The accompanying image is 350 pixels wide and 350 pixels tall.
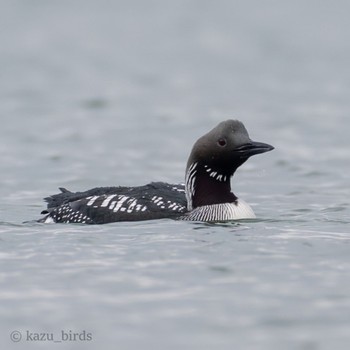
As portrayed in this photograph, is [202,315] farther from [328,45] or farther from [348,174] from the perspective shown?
[328,45]

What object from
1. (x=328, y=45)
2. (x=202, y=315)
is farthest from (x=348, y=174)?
(x=328, y=45)

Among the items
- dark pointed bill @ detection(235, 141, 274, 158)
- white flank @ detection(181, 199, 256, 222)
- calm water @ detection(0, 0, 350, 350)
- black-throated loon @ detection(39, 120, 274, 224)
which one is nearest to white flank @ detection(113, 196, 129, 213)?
black-throated loon @ detection(39, 120, 274, 224)

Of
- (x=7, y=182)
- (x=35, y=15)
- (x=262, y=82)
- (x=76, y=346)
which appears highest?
(x=35, y=15)

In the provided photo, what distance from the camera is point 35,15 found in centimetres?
3094

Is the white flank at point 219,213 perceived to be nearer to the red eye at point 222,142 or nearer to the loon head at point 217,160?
the loon head at point 217,160

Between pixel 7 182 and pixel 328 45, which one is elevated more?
pixel 328 45

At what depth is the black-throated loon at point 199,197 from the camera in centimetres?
1188

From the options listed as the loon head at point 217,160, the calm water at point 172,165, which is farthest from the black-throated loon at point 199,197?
the calm water at point 172,165

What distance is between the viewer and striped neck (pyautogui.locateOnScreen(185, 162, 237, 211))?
1206cm

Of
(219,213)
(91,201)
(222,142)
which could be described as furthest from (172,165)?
(222,142)

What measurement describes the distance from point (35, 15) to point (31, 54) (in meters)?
3.73

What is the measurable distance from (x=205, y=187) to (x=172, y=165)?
522 cm

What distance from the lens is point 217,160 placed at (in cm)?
1195

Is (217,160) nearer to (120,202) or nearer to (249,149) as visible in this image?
(249,149)
